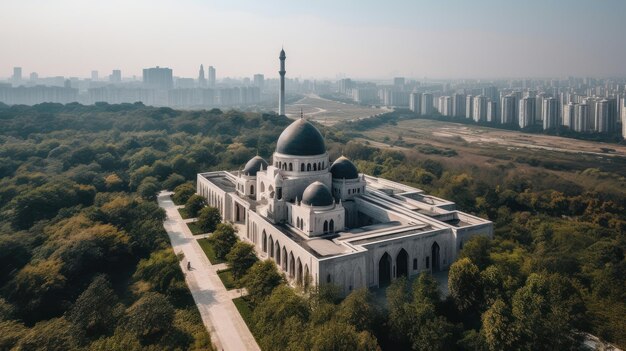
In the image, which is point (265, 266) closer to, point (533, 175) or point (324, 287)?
point (324, 287)

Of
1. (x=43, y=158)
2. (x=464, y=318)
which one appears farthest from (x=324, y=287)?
(x=43, y=158)

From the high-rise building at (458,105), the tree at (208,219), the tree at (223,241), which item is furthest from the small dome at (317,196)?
the high-rise building at (458,105)

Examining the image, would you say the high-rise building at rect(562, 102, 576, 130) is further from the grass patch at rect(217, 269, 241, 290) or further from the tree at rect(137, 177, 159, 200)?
the grass patch at rect(217, 269, 241, 290)

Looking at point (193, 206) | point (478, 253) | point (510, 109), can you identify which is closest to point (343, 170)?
point (478, 253)

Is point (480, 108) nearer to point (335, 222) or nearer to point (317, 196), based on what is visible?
point (335, 222)

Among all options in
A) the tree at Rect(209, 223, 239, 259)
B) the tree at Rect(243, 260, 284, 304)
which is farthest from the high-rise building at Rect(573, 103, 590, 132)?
the tree at Rect(243, 260, 284, 304)

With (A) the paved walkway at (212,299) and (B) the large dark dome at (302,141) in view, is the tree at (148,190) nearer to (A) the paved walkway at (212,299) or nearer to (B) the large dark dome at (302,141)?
(A) the paved walkway at (212,299)

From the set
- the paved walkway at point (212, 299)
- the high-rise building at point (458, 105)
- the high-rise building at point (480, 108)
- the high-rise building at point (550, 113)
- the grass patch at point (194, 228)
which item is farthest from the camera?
the high-rise building at point (458, 105)
